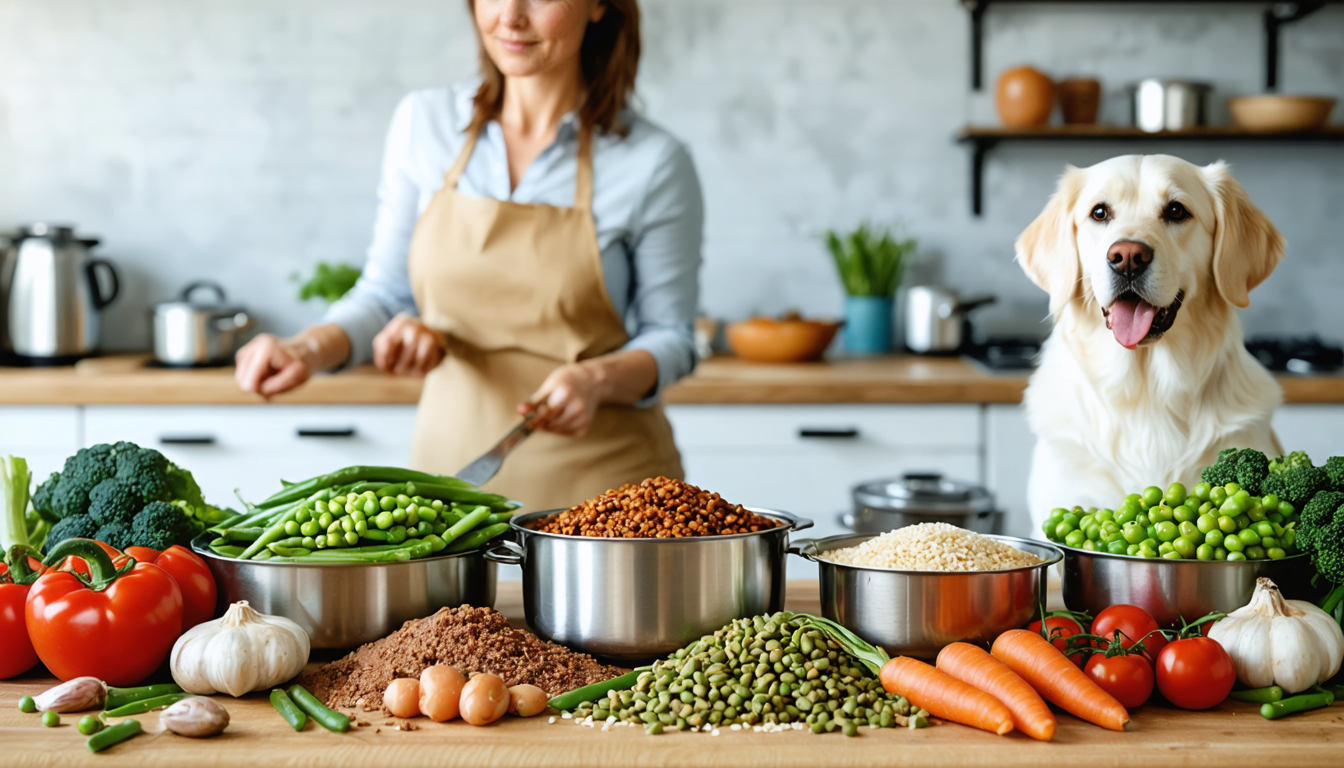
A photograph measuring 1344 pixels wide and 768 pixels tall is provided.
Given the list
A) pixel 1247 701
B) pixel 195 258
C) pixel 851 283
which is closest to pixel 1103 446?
pixel 1247 701

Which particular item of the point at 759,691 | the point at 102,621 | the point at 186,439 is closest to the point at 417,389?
the point at 186,439

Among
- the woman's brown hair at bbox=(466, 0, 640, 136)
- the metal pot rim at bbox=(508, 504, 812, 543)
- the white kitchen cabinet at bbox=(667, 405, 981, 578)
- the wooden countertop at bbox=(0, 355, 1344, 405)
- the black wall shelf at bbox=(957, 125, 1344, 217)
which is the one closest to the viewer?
the metal pot rim at bbox=(508, 504, 812, 543)

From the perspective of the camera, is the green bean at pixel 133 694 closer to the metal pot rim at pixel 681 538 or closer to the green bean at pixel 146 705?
the green bean at pixel 146 705

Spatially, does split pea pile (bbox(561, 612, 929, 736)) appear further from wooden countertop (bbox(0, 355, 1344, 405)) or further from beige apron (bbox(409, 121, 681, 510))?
wooden countertop (bbox(0, 355, 1344, 405))

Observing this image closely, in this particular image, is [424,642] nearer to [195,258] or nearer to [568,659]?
[568,659]

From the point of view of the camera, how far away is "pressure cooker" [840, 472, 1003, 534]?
8.90ft

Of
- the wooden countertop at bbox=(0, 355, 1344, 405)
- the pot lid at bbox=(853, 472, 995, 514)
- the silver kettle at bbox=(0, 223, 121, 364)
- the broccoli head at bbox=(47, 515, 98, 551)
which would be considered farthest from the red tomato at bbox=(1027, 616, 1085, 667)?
the silver kettle at bbox=(0, 223, 121, 364)

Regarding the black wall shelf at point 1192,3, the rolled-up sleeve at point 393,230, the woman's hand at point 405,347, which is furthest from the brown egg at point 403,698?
the black wall shelf at point 1192,3

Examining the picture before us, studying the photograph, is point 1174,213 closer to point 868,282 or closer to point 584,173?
point 584,173

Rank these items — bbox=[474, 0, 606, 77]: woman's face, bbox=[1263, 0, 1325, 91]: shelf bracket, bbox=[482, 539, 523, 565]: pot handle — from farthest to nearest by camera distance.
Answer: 1. bbox=[1263, 0, 1325, 91]: shelf bracket
2. bbox=[474, 0, 606, 77]: woman's face
3. bbox=[482, 539, 523, 565]: pot handle

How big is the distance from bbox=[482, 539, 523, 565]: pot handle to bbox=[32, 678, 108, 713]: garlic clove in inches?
17.4

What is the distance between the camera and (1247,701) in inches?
47.4

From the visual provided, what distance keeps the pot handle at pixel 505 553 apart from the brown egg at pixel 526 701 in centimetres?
22

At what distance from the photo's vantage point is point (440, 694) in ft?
3.77
